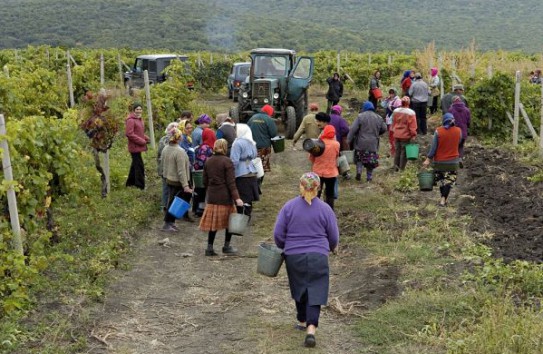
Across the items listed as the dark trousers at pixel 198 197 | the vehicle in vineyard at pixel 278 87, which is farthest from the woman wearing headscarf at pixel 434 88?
the dark trousers at pixel 198 197

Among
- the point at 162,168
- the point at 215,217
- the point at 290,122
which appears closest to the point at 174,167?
the point at 162,168

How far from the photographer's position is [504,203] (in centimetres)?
1173

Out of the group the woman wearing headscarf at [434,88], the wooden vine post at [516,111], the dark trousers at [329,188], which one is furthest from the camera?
the woman wearing headscarf at [434,88]

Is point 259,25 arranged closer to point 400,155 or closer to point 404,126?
point 400,155

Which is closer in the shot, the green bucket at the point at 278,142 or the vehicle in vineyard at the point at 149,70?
the green bucket at the point at 278,142

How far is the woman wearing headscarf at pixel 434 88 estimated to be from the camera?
66.9 ft

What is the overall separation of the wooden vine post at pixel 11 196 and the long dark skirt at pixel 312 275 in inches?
106

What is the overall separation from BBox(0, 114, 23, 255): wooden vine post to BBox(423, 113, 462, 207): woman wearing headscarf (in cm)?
605

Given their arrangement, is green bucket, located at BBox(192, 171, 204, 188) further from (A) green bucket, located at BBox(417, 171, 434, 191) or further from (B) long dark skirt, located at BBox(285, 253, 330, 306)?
(B) long dark skirt, located at BBox(285, 253, 330, 306)

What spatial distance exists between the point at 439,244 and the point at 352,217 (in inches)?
82.4

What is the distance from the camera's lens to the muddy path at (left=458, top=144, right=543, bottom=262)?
9.29 metres

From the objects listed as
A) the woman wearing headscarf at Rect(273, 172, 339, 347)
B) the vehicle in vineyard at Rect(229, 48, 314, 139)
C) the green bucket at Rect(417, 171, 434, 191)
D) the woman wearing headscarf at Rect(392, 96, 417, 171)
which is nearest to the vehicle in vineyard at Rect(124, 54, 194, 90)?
the vehicle in vineyard at Rect(229, 48, 314, 139)

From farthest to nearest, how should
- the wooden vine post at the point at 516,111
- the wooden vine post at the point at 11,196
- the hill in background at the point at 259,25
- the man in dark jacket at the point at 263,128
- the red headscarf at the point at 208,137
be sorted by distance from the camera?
1. the hill in background at the point at 259,25
2. the wooden vine post at the point at 516,111
3. the man in dark jacket at the point at 263,128
4. the red headscarf at the point at 208,137
5. the wooden vine post at the point at 11,196

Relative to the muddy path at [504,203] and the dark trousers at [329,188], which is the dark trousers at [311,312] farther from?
the dark trousers at [329,188]
